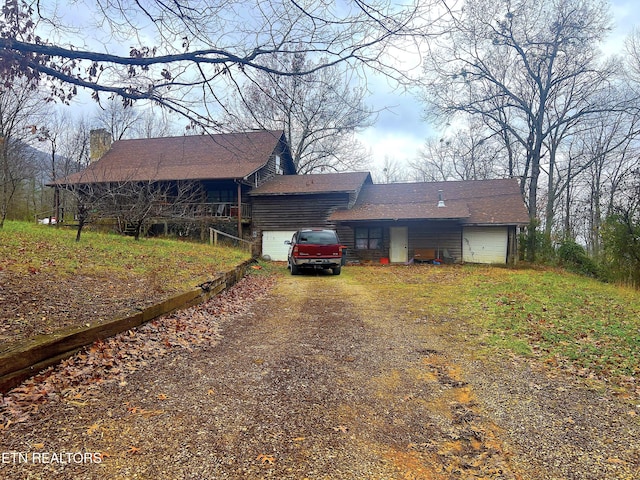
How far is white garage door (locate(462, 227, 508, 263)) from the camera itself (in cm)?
2084

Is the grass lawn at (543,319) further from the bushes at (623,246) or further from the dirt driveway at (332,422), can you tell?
the bushes at (623,246)

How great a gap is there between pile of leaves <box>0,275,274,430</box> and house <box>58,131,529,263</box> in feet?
49.4

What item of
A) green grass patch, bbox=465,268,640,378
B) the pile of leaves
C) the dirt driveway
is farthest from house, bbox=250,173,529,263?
the dirt driveway

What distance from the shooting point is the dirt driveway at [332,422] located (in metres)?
2.76

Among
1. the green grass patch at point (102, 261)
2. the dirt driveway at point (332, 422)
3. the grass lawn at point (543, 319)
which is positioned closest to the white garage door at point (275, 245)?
the green grass patch at point (102, 261)

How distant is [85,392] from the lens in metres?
3.77

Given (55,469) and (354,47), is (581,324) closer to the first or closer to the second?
(354,47)

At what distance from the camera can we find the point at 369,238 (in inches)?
880

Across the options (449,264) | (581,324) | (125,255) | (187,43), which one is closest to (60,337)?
(187,43)

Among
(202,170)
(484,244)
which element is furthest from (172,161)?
(484,244)

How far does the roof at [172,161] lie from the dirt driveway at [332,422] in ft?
61.9

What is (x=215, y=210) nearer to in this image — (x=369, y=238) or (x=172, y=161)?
(x=172, y=161)

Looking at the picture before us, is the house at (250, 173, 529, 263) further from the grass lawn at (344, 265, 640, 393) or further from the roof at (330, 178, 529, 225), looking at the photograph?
the grass lawn at (344, 265, 640, 393)

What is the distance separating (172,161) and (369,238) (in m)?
14.6
